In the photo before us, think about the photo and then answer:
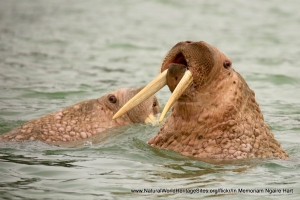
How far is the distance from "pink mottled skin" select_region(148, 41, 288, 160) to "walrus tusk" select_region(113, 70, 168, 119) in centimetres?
7

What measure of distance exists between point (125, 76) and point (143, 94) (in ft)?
31.0

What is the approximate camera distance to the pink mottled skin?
293 inches

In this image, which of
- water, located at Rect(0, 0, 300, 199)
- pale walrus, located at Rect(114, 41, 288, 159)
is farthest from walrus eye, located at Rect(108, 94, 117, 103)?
pale walrus, located at Rect(114, 41, 288, 159)

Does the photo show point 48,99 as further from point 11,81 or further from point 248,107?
point 248,107

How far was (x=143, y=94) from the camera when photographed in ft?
24.0

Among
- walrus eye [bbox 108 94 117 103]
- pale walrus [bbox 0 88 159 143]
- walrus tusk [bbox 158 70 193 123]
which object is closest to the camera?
walrus tusk [bbox 158 70 193 123]

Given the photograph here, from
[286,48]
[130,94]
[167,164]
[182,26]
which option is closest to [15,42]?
[182,26]

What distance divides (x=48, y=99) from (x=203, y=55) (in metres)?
6.85

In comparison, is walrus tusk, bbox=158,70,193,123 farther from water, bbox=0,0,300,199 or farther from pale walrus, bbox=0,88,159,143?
pale walrus, bbox=0,88,159,143

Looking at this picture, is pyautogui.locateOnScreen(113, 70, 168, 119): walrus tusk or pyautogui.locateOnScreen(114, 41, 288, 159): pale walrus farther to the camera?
pyautogui.locateOnScreen(114, 41, 288, 159): pale walrus

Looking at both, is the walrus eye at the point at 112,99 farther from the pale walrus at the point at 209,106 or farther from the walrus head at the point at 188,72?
the walrus head at the point at 188,72

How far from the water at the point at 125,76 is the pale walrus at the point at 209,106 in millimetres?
151

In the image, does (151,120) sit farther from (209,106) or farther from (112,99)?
(209,106)

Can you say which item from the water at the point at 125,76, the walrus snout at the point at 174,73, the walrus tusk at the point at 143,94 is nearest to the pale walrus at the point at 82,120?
the water at the point at 125,76
